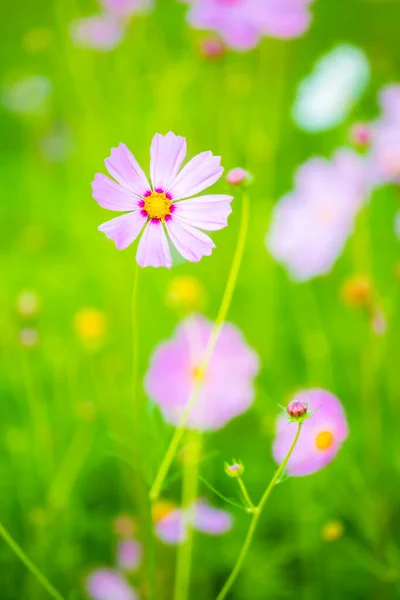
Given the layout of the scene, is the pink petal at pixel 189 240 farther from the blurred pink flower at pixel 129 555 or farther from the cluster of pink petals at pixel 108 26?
the cluster of pink petals at pixel 108 26

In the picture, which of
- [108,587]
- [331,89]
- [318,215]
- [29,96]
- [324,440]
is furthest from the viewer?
[29,96]

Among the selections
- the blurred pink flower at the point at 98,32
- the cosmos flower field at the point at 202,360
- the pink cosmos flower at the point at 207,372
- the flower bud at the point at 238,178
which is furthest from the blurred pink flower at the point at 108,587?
the blurred pink flower at the point at 98,32

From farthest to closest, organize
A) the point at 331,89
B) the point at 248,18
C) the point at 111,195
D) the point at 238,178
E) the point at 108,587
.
Result: the point at 331,89, the point at 248,18, the point at 108,587, the point at 238,178, the point at 111,195

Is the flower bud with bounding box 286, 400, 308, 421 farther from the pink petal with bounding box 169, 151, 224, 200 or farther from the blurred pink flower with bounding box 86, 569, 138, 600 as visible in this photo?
the blurred pink flower with bounding box 86, 569, 138, 600

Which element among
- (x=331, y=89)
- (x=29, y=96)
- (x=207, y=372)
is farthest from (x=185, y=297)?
(x=29, y=96)

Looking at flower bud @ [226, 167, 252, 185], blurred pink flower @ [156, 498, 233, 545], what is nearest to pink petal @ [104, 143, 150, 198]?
flower bud @ [226, 167, 252, 185]

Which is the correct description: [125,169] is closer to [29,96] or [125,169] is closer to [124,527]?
[124,527]
